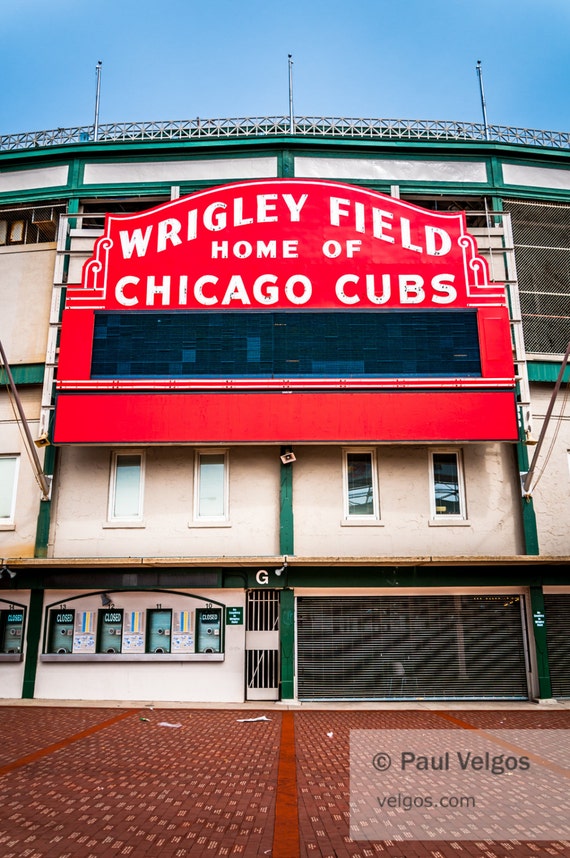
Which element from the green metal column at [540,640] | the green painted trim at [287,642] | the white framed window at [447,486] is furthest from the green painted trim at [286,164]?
the green metal column at [540,640]

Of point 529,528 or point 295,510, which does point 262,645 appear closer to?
point 295,510

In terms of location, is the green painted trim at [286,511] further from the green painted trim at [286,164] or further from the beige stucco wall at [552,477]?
the green painted trim at [286,164]

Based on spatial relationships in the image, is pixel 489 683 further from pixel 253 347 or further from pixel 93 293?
pixel 93 293

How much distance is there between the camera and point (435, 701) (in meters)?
17.1

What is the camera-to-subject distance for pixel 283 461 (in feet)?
59.6

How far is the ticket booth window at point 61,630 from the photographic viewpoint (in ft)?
57.9

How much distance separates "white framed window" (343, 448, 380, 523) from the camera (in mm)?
18344

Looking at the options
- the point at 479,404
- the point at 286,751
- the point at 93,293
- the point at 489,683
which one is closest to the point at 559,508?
the point at 479,404

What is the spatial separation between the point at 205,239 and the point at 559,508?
1240 centimetres

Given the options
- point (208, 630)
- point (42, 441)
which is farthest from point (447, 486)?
point (42, 441)

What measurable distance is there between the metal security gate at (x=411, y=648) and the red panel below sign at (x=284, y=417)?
14.3 feet

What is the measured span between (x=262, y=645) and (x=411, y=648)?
12.6 ft

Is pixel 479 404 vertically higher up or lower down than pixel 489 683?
higher up

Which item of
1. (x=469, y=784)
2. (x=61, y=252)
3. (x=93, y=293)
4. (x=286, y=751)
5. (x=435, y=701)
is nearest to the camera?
(x=469, y=784)
